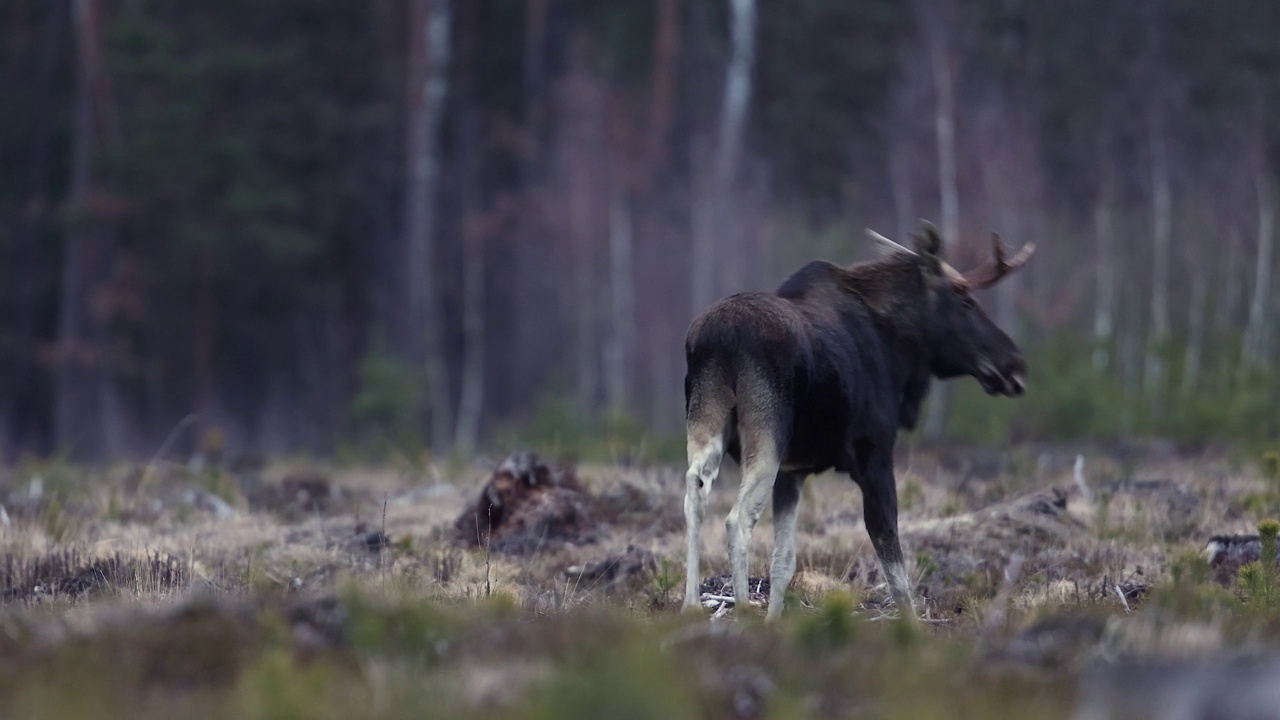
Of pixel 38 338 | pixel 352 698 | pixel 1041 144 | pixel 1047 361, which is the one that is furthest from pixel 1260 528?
pixel 38 338

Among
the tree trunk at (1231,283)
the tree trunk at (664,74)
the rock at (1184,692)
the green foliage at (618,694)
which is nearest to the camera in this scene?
the green foliage at (618,694)

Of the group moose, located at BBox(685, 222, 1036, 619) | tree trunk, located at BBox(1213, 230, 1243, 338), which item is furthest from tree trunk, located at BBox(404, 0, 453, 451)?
moose, located at BBox(685, 222, 1036, 619)

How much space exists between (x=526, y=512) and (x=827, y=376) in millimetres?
3784

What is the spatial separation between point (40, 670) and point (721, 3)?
34.7m

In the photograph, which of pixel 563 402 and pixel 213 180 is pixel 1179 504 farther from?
pixel 213 180

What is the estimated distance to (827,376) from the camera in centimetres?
752

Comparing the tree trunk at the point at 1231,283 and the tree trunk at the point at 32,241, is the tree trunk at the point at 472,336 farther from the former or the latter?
the tree trunk at the point at 1231,283

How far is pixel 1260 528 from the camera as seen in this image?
7.55 meters

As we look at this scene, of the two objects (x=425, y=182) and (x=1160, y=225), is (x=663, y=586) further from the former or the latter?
(x=425, y=182)

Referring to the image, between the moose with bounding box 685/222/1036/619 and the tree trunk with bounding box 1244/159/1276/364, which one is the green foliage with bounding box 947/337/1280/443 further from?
the moose with bounding box 685/222/1036/619

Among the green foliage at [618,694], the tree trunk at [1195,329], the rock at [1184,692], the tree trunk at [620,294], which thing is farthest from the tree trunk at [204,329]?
the rock at [1184,692]

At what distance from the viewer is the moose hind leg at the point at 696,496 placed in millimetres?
6941

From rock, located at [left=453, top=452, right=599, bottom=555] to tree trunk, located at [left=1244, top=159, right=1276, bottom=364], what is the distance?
14.1m

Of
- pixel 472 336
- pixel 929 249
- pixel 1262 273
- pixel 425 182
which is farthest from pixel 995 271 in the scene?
pixel 472 336
